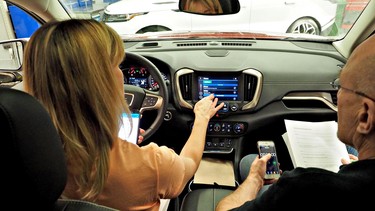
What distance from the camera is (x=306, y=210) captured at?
2.89 ft

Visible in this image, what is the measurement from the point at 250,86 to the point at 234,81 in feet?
0.39

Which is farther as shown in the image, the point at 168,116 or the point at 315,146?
the point at 168,116

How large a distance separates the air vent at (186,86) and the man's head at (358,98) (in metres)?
1.23

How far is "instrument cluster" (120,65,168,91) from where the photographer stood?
6.91 feet

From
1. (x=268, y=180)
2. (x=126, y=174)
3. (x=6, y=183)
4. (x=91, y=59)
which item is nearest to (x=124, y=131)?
(x=126, y=174)

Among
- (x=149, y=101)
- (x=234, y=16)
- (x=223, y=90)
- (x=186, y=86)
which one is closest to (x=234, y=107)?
(x=223, y=90)

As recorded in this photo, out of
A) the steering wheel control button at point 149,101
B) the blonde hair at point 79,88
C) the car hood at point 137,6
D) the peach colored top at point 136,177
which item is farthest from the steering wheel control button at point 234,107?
the car hood at point 137,6

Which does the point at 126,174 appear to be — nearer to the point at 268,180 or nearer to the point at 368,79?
the point at 368,79

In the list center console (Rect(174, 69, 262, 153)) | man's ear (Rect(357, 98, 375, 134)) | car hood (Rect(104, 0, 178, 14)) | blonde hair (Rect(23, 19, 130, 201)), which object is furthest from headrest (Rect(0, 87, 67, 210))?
car hood (Rect(104, 0, 178, 14))

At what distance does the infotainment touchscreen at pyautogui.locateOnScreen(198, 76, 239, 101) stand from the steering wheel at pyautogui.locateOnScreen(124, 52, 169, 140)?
14.8 inches

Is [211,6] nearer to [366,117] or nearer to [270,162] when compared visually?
[270,162]

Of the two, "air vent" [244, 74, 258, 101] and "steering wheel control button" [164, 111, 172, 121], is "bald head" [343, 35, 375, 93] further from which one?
"steering wheel control button" [164, 111, 172, 121]

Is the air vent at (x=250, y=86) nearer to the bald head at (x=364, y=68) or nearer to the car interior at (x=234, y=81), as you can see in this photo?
the car interior at (x=234, y=81)

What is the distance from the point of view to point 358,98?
104 centimetres
